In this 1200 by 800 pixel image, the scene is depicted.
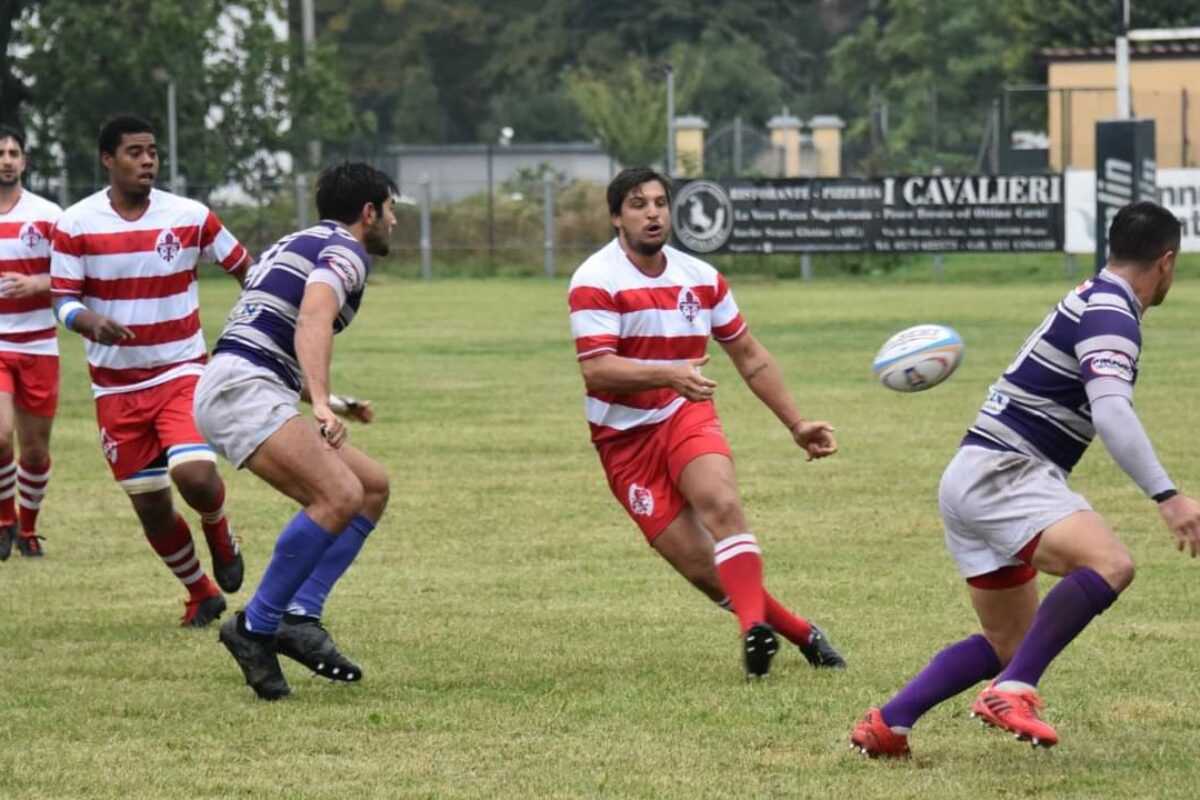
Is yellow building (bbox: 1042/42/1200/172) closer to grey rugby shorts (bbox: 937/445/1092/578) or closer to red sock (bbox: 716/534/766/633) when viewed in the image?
red sock (bbox: 716/534/766/633)

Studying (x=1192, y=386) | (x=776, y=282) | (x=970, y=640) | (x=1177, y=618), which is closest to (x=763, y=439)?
(x=1192, y=386)

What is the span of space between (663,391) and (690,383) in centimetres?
54

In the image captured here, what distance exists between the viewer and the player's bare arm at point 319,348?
24.2 ft

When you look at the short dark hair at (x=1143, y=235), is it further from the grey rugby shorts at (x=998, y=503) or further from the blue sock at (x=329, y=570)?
the blue sock at (x=329, y=570)

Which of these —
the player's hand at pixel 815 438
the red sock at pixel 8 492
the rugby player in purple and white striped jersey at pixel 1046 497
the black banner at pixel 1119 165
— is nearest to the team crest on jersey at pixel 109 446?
the red sock at pixel 8 492

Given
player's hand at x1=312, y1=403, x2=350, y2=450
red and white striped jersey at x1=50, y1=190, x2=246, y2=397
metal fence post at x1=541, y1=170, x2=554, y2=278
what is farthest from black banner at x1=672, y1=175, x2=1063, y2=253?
player's hand at x1=312, y1=403, x2=350, y2=450

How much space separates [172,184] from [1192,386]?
28344 millimetres

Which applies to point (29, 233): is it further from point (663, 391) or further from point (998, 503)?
point (998, 503)

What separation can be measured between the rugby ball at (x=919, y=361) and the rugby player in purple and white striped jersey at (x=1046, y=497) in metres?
0.80

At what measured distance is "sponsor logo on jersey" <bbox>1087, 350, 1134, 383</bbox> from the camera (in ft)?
20.2

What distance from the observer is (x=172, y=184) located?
43875 millimetres

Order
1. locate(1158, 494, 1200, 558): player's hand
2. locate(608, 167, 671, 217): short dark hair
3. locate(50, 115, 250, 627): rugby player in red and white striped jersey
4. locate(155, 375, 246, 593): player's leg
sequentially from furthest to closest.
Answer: locate(50, 115, 250, 627): rugby player in red and white striped jersey
locate(155, 375, 246, 593): player's leg
locate(608, 167, 671, 217): short dark hair
locate(1158, 494, 1200, 558): player's hand

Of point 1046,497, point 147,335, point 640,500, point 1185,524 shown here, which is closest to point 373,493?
point 640,500

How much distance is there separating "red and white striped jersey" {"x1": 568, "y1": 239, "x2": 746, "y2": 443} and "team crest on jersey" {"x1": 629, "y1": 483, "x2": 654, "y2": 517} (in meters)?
0.22
